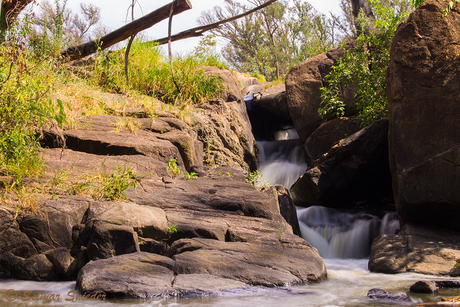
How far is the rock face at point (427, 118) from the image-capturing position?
5637 mm

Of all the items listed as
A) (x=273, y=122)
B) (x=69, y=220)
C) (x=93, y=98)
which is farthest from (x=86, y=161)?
(x=273, y=122)

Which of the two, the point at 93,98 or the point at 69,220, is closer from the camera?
the point at 69,220

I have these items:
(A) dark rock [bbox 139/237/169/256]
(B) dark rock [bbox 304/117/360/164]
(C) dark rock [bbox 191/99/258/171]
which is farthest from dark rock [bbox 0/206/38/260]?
(B) dark rock [bbox 304/117/360/164]

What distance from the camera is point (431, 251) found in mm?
5039

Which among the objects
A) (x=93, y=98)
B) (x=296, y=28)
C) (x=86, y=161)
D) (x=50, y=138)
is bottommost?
(x=86, y=161)

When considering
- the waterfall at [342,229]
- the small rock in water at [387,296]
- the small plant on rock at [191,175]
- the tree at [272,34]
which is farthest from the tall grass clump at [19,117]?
the tree at [272,34]

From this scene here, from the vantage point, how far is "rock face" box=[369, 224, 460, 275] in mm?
4746

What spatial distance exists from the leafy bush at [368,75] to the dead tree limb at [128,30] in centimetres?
432

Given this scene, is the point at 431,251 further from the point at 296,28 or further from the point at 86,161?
the point at 296,28

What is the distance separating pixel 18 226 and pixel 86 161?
1685mm

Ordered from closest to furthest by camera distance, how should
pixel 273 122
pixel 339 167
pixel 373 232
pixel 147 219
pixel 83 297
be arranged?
1. pixel 83 297
2. pixel 147 219
3. pixel 373 232
4. pixel 339 167
5. pixel 273 122

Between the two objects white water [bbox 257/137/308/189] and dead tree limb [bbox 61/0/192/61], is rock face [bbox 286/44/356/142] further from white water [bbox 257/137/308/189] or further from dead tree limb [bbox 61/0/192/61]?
dead tree limb [bbox 61/0/192/61]

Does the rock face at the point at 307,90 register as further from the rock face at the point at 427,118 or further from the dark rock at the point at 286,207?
the dark rock at the point at 286,207

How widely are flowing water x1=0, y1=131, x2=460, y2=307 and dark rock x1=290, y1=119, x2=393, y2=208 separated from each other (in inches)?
20.3
